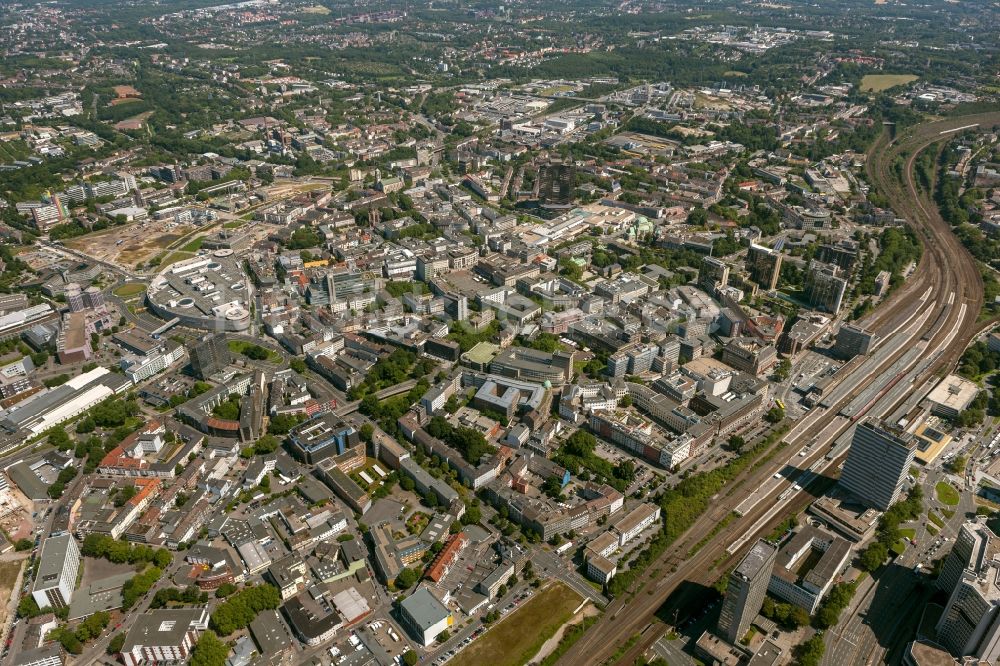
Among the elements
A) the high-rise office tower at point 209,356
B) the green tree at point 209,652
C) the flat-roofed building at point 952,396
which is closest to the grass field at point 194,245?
the high-rise office tower at point 209,356

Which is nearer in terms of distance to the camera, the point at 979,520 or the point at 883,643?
the point at 883,643

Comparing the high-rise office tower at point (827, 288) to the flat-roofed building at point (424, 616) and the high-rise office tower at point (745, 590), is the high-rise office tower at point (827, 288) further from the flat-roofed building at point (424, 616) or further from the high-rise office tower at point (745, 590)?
the flat-roofed building at point (424, 616)

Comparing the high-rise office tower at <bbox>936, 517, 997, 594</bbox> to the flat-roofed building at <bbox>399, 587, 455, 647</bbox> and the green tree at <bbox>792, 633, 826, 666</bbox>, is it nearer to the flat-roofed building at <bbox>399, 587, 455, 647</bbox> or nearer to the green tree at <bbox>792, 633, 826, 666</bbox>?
the green tree at <bbox>792, 633, 826, 666</bbox>

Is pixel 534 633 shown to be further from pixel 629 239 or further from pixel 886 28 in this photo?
pixel 886 28

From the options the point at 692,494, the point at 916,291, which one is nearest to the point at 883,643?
the point at 692,494

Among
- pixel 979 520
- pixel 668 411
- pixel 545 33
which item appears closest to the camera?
pixel 979 520

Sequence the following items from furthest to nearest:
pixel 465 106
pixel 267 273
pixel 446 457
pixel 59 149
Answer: pixel 465 106
pixel 59 149
pixel 267 273
pixel 446 457

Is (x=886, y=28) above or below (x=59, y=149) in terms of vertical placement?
above
